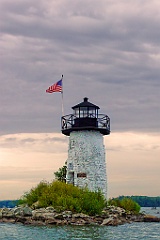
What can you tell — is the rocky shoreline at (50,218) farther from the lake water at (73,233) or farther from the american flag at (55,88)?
the american flag at (55,88)

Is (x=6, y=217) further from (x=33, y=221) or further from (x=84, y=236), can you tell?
(x=84, y=236)

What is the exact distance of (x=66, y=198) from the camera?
3759 cm

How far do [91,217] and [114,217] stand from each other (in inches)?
102

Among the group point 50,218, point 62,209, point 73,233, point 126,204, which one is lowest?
point 73,233

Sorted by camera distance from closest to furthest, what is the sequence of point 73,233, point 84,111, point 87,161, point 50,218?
point 73,233 → point 50,218 → point 87,161 → point 84,111

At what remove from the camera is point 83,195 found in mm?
38562

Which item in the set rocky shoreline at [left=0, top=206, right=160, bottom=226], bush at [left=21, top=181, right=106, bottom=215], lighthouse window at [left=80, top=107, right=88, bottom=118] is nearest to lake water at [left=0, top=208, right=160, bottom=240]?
rocky shoreline at [left=0, top=206, right=160, bottom=226]

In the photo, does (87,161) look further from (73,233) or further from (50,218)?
(73,233)

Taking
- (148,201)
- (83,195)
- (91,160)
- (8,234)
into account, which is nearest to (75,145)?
(91,160)

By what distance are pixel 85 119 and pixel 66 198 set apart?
814 cm

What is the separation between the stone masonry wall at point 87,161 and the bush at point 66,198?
2.57 m

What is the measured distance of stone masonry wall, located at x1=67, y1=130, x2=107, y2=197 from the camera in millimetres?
42656

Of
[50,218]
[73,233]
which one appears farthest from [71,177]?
[73,233]

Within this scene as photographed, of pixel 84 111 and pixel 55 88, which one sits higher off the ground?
pixel 55 88
